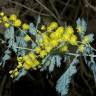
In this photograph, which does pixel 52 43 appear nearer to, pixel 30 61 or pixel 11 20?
pixel 30 61

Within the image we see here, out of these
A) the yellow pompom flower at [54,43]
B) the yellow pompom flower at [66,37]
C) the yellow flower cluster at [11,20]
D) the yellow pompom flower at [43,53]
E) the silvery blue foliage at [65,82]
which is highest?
the yellow flower cluster at [11,20]

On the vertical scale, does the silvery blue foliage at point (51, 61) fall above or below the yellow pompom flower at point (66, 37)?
below

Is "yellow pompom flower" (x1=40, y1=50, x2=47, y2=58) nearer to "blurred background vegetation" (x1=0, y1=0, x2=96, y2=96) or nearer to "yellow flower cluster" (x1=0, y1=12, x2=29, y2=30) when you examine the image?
"yellow flower cluster" (x1=0, y1=12, x2=29, y2=30)

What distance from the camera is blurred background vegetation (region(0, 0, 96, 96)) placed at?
2.02 meters

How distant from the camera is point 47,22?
2.05 metres

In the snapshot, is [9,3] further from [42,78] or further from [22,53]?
[22,53]

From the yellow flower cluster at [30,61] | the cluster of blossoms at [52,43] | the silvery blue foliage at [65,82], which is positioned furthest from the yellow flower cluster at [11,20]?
the silvery blue foliage at [65,82]

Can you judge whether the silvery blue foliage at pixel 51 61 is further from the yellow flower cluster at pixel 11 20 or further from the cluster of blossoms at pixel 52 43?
the yellow flower cluster at pixel 11 20

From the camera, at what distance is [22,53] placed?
1.41m

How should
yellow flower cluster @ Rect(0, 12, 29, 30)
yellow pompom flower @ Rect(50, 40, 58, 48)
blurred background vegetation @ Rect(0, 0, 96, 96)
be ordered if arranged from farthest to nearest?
blurred background vegetation @ Rect(0, 0, 96, 96) → yellow flower cluster @ Rect(0, 12, 29, 30) → yellow pompom flower @ Rect(50, 40, 58, 48)

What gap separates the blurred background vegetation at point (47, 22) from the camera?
202 centimetres

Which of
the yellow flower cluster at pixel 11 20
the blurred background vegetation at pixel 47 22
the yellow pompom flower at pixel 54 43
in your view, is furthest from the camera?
the blurred background vegetation at pixel 47 22

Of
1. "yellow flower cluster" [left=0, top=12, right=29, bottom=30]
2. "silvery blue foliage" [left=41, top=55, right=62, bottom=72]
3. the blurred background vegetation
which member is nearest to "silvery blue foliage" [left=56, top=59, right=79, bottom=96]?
"silvery blue foliage" [left=41, top=55, right=62, bottom=72]

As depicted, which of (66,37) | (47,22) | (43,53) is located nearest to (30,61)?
(43,53)
